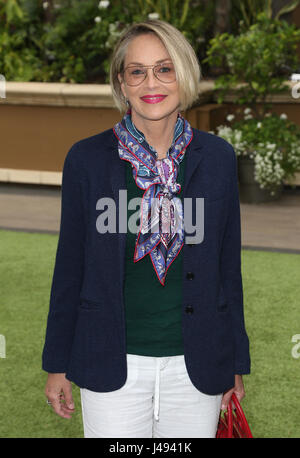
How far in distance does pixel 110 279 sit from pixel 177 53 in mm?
737

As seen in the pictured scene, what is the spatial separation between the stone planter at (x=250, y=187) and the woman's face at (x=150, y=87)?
23.6 ft

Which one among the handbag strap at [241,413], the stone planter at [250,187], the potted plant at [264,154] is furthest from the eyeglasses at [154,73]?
the stone planter at [250,187]

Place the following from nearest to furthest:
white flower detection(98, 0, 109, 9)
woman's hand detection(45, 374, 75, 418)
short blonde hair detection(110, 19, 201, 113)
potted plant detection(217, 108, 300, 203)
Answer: short blonde hair detection(110, 19, 201, 113) < woman's hand detection(45, 374, 75, 418) < potted plant detection(217, 108, 300, 203) < white flower detection(98, 0, 109, 9)

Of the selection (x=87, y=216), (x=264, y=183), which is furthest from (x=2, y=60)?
(x=87, y=216)

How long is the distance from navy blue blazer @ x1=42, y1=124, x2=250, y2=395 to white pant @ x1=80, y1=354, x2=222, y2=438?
0.04 m

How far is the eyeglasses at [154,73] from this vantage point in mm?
2354

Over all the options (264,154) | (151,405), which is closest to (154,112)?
(151,405)

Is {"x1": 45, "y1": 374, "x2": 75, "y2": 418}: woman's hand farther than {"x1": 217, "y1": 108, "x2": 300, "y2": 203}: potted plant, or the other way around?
{"x1": 217, "y1": 108, "x2": 300, "y2": 203}: potted plant

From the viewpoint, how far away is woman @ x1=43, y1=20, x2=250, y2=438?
2369 millimetres

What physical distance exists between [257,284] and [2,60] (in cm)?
678

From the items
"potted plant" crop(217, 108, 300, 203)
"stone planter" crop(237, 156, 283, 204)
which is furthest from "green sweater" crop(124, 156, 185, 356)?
"stone planter" crop(237, 156, 283, 204)

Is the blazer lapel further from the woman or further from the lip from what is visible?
the lip

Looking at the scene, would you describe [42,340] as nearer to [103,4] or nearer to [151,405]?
[151,405]

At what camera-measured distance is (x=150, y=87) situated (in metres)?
2.36
